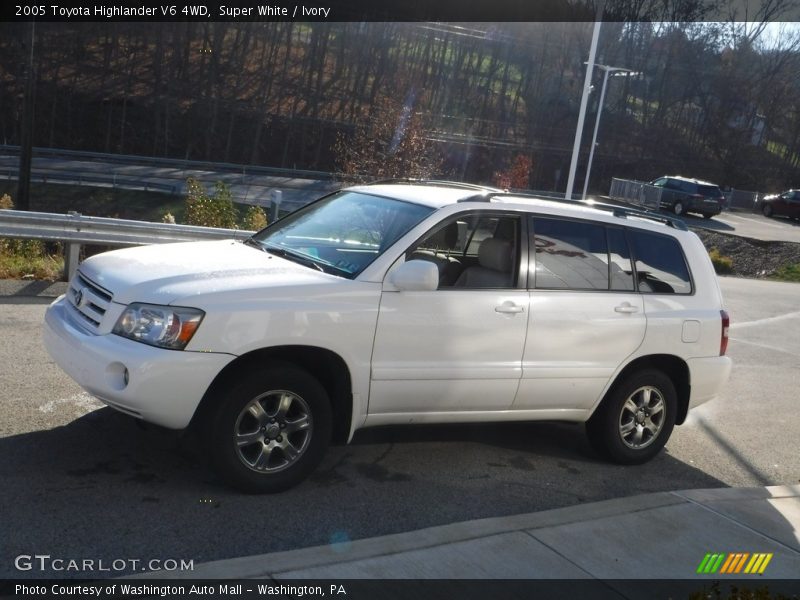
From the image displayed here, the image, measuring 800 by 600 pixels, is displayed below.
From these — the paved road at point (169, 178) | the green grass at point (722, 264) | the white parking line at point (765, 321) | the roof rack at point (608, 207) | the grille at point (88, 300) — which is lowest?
the paved road at point (169, 178)

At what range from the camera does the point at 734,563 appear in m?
5.05

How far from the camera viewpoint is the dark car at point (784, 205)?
Answer: 4672 centimetres

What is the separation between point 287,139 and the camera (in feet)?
203

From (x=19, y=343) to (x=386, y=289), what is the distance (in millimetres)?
4026

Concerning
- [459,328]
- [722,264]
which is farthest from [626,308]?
[722,264]

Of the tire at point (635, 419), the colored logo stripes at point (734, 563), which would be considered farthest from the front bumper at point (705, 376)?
the colored logo stripes at point (734, 563)

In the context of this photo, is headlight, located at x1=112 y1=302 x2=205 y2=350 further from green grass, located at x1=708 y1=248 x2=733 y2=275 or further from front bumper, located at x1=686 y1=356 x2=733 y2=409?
green grass, located at x1=708 y1=248 x2=733 y2=275

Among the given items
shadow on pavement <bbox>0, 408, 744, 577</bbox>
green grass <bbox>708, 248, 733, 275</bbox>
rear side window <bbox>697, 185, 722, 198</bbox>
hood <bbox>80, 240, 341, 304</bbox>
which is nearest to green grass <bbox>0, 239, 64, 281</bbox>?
shadow on pavement <bbox>0, 408, 744, 577</bbox>

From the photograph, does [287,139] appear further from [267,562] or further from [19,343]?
[267,562]

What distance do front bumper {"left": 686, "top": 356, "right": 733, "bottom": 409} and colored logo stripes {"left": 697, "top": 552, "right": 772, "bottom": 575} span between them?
74.0 inches

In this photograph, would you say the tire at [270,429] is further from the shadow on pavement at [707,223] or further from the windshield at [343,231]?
the shadow on pavement at [707,223]

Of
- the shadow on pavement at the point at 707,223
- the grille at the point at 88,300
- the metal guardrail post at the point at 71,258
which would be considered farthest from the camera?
the shadow on pavement at the point at 707,223

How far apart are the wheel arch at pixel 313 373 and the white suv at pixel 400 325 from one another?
0.01 meters

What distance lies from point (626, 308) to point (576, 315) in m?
0.48
